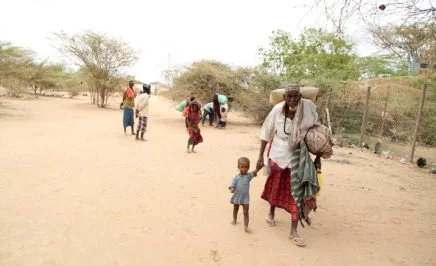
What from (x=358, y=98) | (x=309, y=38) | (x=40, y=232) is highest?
(x=309, y=38)

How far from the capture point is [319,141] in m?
3.58

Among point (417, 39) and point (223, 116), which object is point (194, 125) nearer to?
point (417, 39)

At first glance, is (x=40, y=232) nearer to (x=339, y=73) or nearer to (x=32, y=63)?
(x=339, y=73)

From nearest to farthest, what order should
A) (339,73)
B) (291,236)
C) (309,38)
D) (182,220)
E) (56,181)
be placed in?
(291,236)
(182,220)
(56,181)
(339,73)
(309,38)

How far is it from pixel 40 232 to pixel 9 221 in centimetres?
48

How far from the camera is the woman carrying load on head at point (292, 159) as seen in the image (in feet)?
11.8

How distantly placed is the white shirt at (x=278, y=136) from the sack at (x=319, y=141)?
222 mm

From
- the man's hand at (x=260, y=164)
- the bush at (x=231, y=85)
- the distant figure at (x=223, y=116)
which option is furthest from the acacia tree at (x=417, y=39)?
the bush at (x=231, y=85)

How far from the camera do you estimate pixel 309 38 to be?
23047 mm

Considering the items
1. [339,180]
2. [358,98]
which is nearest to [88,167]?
[339,180]

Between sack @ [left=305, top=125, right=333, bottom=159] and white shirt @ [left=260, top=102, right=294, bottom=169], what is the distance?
0.22 m

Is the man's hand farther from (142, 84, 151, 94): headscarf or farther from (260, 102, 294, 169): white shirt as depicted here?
(142, 84, 151, 94): headscarf

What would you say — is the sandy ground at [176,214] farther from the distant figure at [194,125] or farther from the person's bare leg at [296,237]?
the distant figure at [194,125]

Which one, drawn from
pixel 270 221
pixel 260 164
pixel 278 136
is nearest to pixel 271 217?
pixel 270 221
